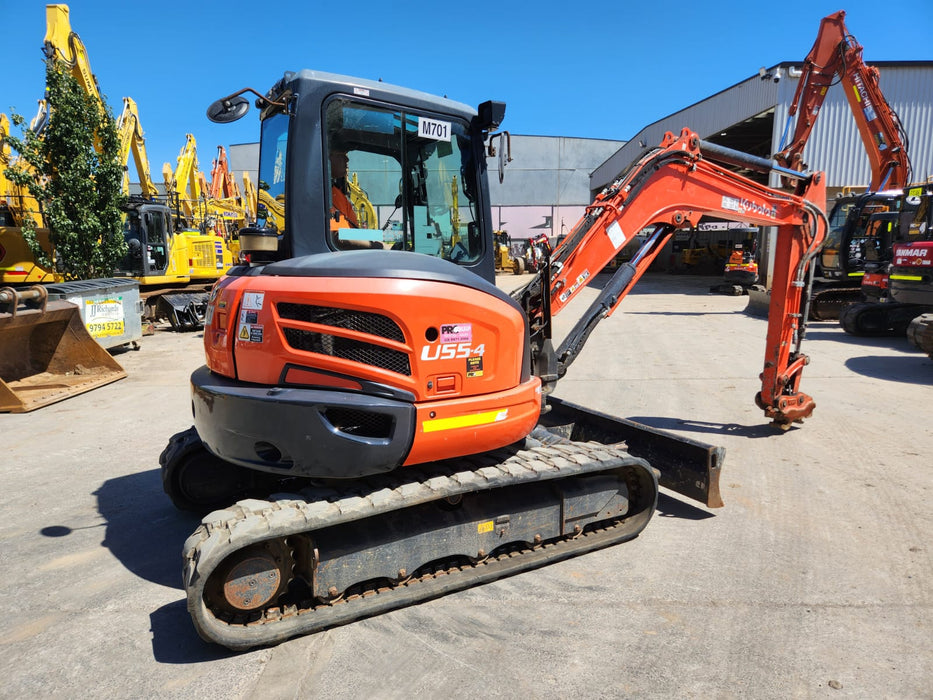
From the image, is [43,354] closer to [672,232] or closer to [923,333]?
[672,232]

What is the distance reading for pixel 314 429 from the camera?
293 centimetres

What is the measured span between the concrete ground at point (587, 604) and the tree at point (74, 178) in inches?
339

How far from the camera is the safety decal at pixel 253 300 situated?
305 cm

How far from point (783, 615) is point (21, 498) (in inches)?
213

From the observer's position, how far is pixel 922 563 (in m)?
3.57

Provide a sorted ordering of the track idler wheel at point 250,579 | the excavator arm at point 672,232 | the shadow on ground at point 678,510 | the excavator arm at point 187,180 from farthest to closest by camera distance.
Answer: the excavator arm at point 187,180
the excavator arm at point 672,232
the shadow on ground at point 678,510
the track idler wheel at point 250,579

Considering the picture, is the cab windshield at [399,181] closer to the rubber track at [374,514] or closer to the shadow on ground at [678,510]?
the rubber track at [374,514]

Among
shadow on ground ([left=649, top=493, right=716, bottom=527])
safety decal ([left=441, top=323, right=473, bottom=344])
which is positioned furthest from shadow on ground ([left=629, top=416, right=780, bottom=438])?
safety decal ([left=441, top=323, right=473, bottom=344])

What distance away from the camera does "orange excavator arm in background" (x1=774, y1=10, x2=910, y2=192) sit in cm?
1194

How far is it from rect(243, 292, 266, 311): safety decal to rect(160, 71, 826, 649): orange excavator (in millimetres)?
10

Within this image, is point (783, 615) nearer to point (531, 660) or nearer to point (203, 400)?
point (531, 660)

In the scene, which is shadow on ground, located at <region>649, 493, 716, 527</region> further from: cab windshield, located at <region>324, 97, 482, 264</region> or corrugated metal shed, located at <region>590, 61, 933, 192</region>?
corrugated metal shed, located at <region>590, 61, 933, 192</region>

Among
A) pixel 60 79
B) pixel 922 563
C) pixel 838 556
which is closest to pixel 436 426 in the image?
pixel 838 556

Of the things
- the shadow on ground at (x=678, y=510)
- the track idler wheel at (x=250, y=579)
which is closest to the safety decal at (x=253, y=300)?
A: the track idler wheel at (x=250, y=579)
